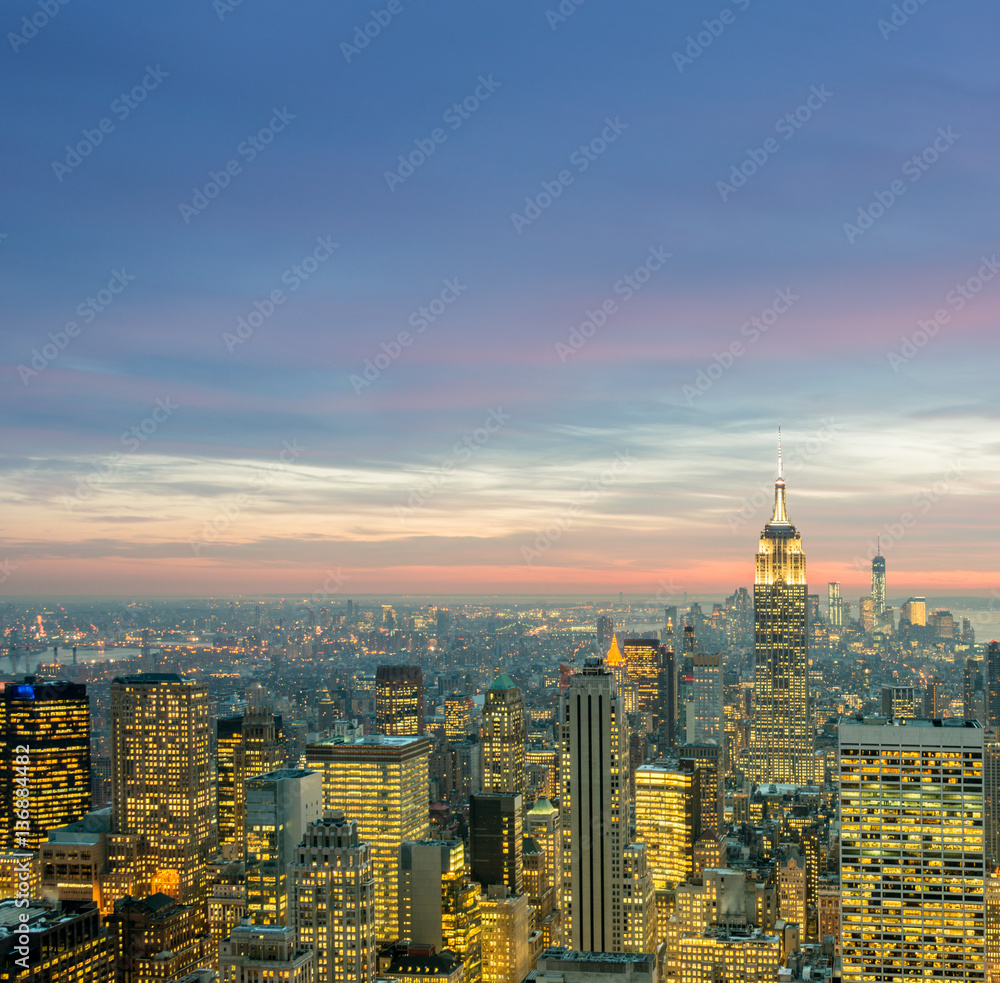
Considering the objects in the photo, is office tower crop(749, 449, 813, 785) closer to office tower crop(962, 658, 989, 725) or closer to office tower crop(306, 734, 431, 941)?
office tower crop(962, 658, 989, 725)

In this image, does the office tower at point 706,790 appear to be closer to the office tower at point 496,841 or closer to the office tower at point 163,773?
the office tower at point 496,841

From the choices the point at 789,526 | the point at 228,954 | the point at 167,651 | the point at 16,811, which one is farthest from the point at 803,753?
the point at 228,954

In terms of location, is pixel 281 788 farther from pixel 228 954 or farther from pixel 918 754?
pixel 918 754

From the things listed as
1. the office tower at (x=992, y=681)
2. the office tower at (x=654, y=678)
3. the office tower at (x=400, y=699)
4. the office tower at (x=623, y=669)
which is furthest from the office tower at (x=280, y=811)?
the office tower at (x=992, y=681)

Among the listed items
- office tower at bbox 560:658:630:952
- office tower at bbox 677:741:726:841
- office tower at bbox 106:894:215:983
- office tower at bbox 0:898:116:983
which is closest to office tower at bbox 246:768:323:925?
office tower at bbox 106:894:215:983

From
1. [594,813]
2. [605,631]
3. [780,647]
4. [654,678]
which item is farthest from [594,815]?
[780,647]

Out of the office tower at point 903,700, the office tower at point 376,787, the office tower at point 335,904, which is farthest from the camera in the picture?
the office tower at point 903,700
